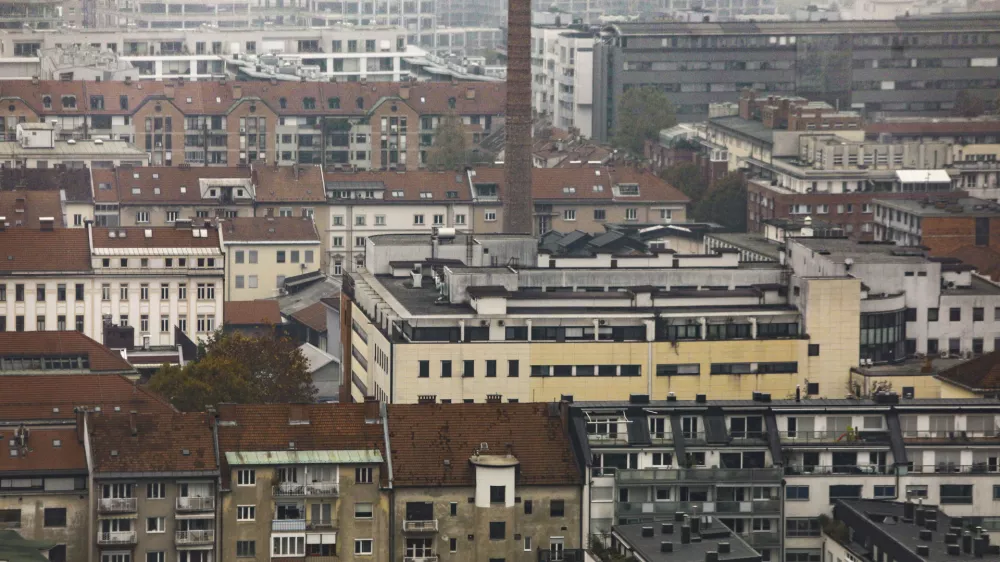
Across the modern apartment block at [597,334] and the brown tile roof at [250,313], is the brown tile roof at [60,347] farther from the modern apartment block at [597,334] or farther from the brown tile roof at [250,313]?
the brown tile roof at [250,313]

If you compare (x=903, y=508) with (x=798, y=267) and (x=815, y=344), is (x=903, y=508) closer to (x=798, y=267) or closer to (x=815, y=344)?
(x=815, y=344)

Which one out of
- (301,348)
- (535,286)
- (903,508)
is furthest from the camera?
(301,348)

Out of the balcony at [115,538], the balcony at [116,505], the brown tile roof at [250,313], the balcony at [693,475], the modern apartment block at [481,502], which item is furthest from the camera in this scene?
the brown tile roof at [250,313]

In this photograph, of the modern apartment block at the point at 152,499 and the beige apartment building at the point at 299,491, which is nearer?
the modern apartment block at the point at 152,499

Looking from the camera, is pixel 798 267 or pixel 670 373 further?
pixel 798 267

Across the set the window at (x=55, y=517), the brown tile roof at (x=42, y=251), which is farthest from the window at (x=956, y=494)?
the brown tile roof at (x=42, y=251)

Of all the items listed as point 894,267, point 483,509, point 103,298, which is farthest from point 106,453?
point 103,298

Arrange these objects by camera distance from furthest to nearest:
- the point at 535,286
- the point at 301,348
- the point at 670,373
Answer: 1. the point at 301,348
2. the point at 535,286
3. the point at 670,373
